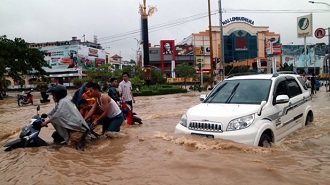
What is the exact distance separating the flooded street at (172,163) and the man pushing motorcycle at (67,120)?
0.22 m

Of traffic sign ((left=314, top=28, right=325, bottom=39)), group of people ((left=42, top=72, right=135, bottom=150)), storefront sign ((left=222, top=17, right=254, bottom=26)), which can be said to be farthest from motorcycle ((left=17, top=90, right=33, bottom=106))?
storefront sign ((left=222, top=17, right=254, bottom=26))

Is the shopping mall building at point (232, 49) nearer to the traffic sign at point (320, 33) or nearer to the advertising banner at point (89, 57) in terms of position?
the advertising banner at point (89, 57)

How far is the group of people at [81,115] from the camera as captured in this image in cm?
539

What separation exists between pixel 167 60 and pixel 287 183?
215ft

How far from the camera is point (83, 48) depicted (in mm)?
66000

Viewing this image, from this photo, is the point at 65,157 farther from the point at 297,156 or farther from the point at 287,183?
the point at 297,156

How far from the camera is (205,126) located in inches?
210

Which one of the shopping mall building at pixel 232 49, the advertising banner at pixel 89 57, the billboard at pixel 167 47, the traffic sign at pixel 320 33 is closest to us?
the traffic sign at pixel 320 33

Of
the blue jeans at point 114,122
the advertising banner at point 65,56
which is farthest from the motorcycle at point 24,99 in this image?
the advertising banner at point 65,56

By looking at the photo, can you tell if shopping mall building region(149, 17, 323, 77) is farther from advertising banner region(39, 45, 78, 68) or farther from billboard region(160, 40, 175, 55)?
advertising banner region(39, 45, 78, 68)

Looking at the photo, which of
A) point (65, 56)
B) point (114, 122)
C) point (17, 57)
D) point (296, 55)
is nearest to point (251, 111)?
point (114, 122)

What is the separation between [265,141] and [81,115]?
344 centimetres

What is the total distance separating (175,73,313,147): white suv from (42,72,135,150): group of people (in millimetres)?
1480

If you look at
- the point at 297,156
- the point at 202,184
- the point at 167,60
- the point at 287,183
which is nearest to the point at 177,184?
the point at 202,184
